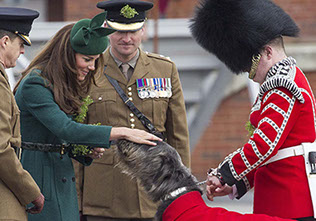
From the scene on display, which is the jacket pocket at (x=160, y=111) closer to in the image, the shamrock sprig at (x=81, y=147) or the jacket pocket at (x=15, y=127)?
the shamrock sprig at (x=81, y=147)

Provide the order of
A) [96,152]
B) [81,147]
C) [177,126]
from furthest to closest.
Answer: [177,126] < [96,152] < [81,147]

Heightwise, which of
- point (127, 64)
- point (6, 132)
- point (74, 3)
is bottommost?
point (74, 3)

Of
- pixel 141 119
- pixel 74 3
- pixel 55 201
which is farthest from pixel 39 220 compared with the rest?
pixel 74 3

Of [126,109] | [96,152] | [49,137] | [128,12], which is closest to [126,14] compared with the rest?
[128,12]

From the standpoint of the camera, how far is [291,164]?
4.30m

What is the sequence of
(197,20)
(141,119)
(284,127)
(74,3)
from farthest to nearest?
1. (74,3)
2. (141,119)
3. (197,20)
4. (284,127)

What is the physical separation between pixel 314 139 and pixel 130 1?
5.94 ft

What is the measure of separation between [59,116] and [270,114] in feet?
3.97

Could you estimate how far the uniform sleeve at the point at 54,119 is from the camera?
421cm

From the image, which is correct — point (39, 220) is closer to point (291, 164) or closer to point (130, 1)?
point (291, 164)

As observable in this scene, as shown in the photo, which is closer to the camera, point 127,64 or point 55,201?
point 55,201

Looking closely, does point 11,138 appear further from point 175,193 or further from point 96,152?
point 175,193

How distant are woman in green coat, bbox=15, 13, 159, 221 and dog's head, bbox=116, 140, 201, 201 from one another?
6cm

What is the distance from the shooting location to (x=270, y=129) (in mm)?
4230
